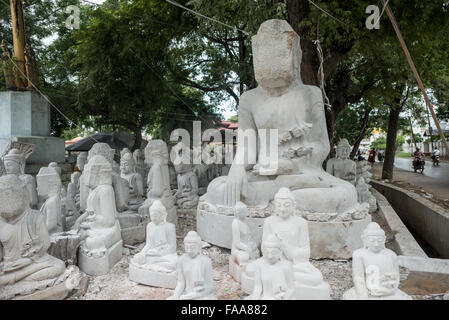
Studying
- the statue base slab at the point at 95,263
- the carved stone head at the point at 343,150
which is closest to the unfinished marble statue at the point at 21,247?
the statue base slab at the point at 95,263

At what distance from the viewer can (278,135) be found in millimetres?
5324

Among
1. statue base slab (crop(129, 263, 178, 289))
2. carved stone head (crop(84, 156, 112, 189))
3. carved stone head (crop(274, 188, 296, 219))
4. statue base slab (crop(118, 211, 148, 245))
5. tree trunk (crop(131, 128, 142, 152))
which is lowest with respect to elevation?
statue base slab (crop(129, 263, 178, 289))

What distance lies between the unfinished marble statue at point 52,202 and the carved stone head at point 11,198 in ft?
3.16

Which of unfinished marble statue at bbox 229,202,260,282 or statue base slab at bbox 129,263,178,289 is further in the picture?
unfinished marble statue at bbox 229,202,260,282

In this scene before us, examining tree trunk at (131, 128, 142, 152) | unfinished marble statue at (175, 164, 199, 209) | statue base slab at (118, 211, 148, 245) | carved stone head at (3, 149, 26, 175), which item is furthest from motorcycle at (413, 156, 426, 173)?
carved stone head at (3, 149, 26, 175)

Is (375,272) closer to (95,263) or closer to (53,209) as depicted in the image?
(95,263)

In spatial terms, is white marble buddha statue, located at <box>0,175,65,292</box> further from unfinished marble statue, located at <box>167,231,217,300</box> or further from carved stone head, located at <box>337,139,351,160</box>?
carved stone head, located at <box>337,139,351,160</box>

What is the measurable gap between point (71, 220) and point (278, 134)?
11.0 feet

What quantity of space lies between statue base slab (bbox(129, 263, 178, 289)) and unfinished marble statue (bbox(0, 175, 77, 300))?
0.70 m

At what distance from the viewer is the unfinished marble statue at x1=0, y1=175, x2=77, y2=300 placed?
3.32m

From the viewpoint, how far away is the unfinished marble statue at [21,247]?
10.9 ft

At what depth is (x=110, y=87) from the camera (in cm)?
1230
